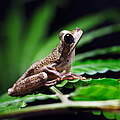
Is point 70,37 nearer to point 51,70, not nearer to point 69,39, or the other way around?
point 69,39

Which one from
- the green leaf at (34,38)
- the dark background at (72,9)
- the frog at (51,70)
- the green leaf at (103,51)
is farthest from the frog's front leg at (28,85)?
the dark background at (72,9)

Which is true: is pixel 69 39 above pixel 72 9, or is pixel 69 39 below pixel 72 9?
below

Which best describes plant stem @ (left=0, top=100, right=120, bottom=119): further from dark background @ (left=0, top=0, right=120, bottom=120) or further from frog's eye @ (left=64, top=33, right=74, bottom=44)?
dark background @ (left=0, top=0, right=120, bottom=120)

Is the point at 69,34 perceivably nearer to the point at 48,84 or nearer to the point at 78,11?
the point at 48,84

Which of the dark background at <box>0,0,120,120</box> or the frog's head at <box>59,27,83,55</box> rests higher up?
the dark background at <box>0,0,120,120</box>

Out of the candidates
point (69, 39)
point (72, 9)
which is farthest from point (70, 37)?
point (72, 9)

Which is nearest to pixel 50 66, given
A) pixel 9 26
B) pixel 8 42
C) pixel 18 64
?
pixel 18 64

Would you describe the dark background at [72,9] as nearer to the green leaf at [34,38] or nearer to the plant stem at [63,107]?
the green leaf at [34,38]

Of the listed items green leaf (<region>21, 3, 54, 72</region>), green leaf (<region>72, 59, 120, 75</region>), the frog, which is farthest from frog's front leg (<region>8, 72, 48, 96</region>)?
green leaf (<region>21, 3, 54, 72</region>)
